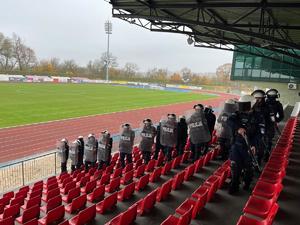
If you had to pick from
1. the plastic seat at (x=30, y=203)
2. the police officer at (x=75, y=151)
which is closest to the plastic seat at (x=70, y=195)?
the plastic seat at (x=30, y=203)

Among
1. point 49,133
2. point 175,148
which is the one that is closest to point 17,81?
point 49,133

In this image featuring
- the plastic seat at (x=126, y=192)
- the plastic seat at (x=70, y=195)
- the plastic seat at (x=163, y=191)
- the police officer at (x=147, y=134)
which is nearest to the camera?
the plastic seat at (x=163, y=191)

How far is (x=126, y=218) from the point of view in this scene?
14.9ft

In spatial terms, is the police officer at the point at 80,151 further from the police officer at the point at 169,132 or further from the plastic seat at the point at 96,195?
the plastic seat at the point at 96,195

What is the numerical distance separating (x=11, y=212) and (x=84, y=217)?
6.44 feet

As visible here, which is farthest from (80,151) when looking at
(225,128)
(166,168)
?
(225,128)

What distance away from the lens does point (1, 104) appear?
97.9 feet

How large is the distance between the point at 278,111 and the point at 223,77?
85236 millimetres

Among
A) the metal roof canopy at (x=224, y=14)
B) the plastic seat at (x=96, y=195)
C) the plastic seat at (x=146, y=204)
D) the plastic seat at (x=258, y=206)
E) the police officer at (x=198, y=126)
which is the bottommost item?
the plastic seat at (x=96, y=195)

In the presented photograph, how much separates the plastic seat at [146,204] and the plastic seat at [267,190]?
5.80 feet

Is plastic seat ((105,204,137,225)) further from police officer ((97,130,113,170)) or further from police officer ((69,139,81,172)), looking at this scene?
police officer ((69,139,81,172))

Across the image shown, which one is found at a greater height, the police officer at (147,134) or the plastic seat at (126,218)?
the police officer at (147,134)

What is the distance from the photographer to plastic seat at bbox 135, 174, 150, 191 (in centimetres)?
648

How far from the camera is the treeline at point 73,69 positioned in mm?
77500
